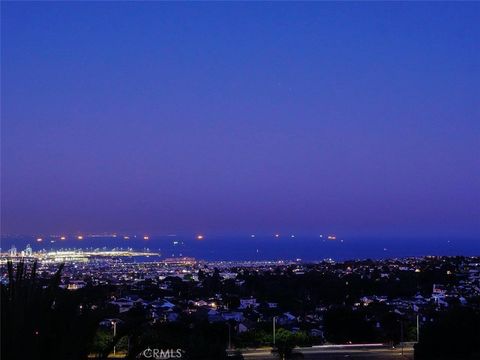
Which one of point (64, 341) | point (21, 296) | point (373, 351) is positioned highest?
point (21, 296)

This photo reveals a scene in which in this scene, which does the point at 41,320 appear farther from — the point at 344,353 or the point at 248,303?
the point at 248,303

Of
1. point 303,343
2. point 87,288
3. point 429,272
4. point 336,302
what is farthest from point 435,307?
point 87,288

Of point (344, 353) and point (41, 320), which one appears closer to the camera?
point (41, 320)

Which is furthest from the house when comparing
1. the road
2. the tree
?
the tree

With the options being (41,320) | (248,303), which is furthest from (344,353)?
(41,320)

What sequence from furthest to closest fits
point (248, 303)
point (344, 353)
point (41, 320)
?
1. point (248, 303)
2. point (344, 353)
3. point (41, 320)

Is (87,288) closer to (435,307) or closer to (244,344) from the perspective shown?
(244,344)

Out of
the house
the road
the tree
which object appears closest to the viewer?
the tree

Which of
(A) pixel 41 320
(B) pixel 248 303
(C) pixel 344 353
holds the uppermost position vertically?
(A) pixel 41 320

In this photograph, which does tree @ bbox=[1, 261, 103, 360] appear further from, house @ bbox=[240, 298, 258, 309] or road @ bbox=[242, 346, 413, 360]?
house @ bbox=[240, 298, 258, 309]
